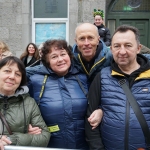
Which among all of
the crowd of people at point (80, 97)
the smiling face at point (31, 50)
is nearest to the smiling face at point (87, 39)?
the crowd of people at point (80, 97)

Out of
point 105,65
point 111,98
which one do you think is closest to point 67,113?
point 111,98

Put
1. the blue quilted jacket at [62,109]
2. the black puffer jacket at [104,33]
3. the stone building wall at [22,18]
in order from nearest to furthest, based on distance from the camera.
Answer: the blue quilted jacket at [62,109]
the black puffer jacket at [104,33]
the stone building wall at [22,18]

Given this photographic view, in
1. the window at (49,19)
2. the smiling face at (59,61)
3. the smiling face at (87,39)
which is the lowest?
the smiling face at (59,61)

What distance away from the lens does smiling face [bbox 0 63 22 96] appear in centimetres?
200

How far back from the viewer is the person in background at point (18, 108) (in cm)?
193

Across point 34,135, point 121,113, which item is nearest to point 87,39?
point 121,113

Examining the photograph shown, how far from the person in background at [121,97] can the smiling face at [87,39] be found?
382 mm

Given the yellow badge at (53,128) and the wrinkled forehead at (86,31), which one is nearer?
the yellow badge at (53,128)

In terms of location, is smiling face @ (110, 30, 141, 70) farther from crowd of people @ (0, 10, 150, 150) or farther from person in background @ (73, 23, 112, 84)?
person in background @ (73, 23, 112, 84)

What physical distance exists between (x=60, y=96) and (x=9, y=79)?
506 millimetres

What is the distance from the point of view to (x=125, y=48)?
1.94 meters

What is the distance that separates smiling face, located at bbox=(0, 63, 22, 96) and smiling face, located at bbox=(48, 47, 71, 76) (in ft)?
1.21

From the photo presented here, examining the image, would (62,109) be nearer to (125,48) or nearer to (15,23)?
(125,48)

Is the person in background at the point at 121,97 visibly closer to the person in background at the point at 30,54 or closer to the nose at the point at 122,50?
the nose at the point at 122,50
